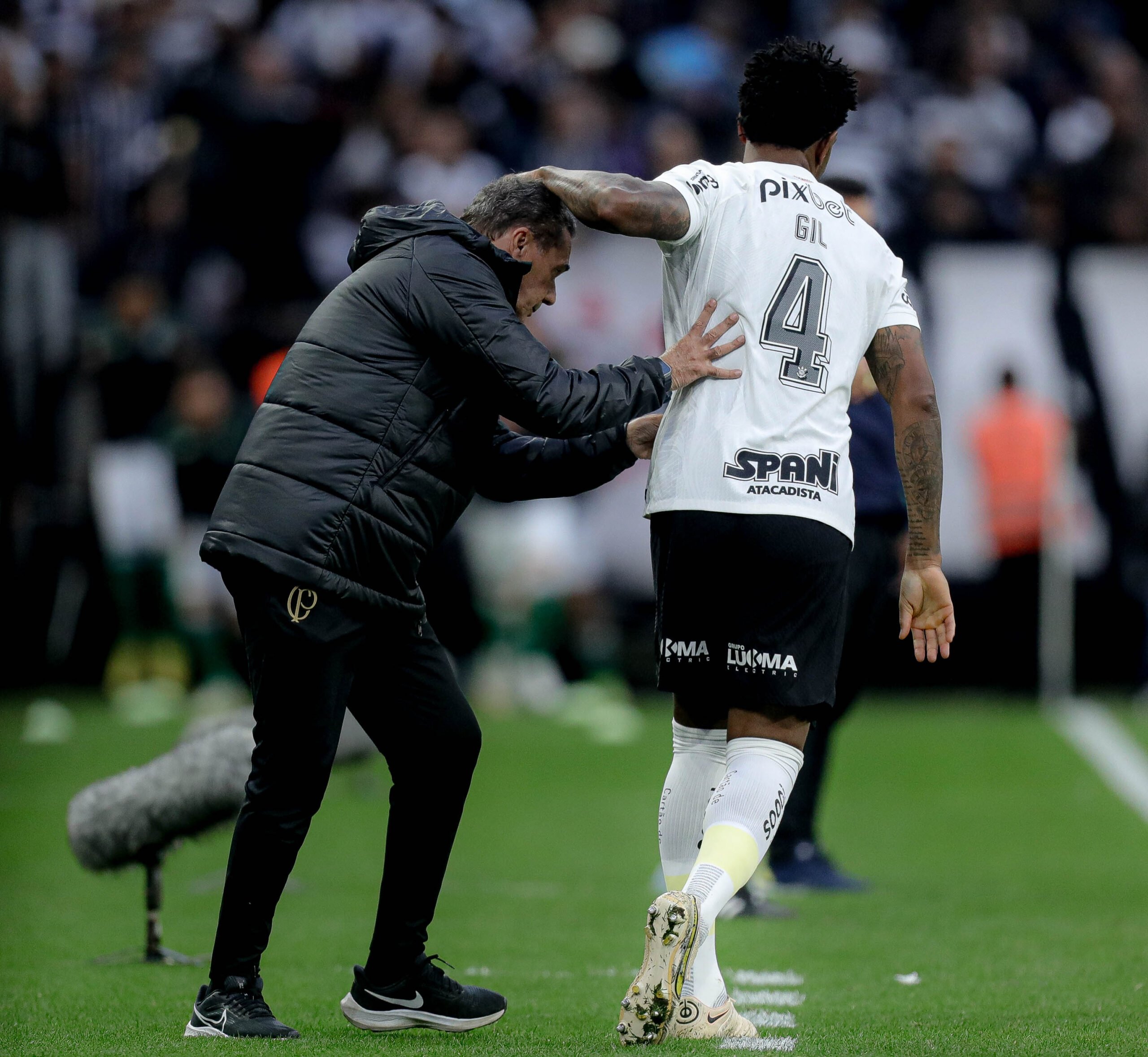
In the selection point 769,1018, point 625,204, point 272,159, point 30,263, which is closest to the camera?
point 625,204

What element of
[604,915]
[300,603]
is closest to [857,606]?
[604,915]

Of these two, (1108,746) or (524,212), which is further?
(1108,746)

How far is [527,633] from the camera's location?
1425 cm

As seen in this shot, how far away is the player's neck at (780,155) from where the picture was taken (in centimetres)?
458

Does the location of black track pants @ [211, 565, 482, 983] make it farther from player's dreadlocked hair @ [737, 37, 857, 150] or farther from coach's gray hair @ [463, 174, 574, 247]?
player's dreadlocked hair @ [737, 37, 857, 150]

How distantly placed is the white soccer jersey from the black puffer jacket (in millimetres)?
180

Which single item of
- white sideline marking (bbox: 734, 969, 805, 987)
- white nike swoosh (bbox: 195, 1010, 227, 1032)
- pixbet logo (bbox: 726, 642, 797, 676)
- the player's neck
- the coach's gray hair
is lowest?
white sideline marking (bbox: 734, 969, 805, 987)

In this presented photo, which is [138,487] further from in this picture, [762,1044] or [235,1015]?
[762,1044]

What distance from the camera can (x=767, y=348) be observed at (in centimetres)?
444

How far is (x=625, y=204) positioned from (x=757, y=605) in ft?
3.28

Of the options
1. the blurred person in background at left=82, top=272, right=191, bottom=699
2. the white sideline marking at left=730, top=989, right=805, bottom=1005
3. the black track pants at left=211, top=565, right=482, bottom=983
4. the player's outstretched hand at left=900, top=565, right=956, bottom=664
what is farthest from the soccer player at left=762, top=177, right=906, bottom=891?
the blurred person in background at left=82, top=272, right=191, bottom=699

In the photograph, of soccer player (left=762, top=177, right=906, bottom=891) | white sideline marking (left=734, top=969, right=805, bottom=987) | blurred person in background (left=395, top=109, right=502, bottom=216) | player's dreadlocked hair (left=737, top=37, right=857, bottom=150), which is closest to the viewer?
player's dreadlocked hair (left=737, top=37, right=857, bottom=150)

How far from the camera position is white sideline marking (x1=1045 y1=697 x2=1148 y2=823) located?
9.88m

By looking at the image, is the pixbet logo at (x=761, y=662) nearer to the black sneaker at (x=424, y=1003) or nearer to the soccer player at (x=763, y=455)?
the soccer player at (x=763, y=455)
